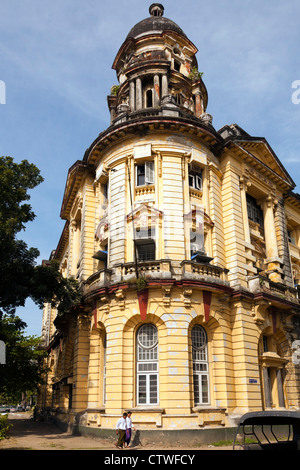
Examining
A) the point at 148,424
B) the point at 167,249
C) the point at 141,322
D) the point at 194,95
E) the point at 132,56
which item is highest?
the point at 132,56

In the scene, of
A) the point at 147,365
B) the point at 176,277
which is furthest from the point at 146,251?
the point at 147,365

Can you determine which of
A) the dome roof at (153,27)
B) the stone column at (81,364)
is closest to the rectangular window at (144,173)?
the stone column at (81,364)

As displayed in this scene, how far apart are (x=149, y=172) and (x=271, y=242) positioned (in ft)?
33.3

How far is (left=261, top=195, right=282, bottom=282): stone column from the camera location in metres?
26.5

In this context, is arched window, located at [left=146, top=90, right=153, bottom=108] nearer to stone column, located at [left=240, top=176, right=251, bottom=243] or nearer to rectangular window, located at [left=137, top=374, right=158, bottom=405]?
stone column, located at [left=240, top=176, right=251, bottom=243]

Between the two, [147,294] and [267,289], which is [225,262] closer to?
[267,289]

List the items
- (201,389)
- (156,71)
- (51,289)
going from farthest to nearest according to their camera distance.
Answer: (156,71), (51,289), (201,389)

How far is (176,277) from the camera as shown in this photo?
20.1m

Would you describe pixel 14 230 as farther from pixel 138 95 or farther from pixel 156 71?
pixel 156 71

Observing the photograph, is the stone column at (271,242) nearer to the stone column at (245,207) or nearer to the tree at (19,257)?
the stone column at (245,207)

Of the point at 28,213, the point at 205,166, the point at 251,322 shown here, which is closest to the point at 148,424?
the point at 251,322

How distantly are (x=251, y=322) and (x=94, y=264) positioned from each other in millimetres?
9974

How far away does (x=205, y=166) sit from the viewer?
24.2 meters

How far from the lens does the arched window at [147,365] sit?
62.9 feet
